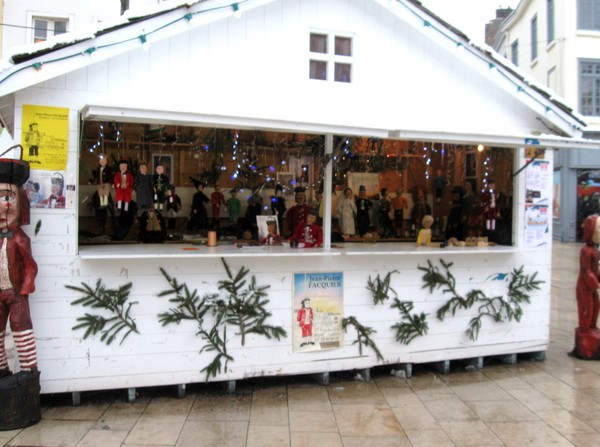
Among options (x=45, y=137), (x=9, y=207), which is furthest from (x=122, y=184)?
(x=9, y=207)

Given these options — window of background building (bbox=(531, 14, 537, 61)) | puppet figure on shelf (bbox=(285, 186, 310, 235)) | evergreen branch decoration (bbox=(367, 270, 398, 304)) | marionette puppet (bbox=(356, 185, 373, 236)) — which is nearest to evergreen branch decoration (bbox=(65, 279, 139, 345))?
evergreen branch decoration (bbox=(367, 270, 398, 304))

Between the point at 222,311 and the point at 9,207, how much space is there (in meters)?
2.21

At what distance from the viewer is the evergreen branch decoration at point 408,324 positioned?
6.10m

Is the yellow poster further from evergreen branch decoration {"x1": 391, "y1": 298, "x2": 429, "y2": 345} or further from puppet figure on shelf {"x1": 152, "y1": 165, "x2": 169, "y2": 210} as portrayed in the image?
evergreen branch decoration {"x1": 391, "y1": 298, "x2": 429, "y2": 345}

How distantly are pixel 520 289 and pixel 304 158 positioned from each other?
3952 millimetres

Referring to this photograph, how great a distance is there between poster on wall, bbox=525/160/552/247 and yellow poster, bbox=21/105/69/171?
5.44 metres

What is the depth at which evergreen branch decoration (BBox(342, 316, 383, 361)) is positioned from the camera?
5902mm

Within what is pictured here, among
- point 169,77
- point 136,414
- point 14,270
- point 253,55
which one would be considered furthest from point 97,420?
A: point 253,55

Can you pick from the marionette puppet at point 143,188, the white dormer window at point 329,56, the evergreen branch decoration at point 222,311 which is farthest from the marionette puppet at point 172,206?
the white dormer window at point 329,56

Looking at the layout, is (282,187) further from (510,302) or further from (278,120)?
(278,120)

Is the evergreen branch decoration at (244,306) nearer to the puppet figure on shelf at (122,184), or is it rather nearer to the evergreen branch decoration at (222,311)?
the evergreen branch decoration at (222,311)

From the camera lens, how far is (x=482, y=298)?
21.2ft

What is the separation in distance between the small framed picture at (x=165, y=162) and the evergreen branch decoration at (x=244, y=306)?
196 inches

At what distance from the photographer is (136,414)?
195 inches
